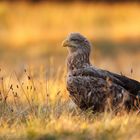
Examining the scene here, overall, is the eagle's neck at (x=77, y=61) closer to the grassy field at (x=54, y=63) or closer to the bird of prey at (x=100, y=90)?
the bird of prey at (x=100, y=90)

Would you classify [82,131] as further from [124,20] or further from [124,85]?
[124,20]

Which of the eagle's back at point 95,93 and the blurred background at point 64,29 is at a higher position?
the eagle's back at point 95,93

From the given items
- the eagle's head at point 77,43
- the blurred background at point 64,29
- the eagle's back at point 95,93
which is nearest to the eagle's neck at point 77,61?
the eagle's head at point 77,43

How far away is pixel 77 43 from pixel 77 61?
266 mm

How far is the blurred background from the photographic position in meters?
24.8

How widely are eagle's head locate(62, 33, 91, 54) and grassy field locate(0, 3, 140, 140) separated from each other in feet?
1.92

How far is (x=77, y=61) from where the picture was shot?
12.6m

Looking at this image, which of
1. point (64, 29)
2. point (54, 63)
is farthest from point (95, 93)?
point (64, 29)

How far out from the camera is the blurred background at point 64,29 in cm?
2478

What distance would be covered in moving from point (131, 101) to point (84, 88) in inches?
24.1

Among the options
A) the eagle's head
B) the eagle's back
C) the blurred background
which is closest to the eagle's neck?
the eagle's head

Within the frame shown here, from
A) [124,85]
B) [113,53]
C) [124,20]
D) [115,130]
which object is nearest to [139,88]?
[124,85]

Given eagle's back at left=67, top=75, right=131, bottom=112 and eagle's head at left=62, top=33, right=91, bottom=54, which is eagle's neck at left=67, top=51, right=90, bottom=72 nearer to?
eagle's head at left=62, top=33, right=91, bottom=54

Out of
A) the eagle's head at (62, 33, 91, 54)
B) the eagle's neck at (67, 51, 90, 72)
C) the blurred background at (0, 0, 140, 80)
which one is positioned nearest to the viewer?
the eagle's neck at (67, 51, 90, 72)
